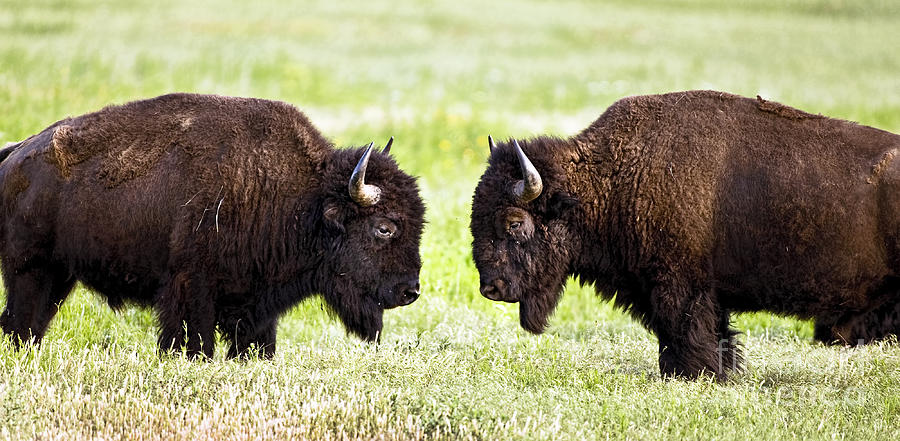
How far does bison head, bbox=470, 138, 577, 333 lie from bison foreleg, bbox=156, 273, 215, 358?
205 cm

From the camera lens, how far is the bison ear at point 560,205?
7.47m

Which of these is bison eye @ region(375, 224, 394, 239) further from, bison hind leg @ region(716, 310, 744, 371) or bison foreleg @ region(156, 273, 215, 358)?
bison hind leg @ region(716, 310, 744, 371)

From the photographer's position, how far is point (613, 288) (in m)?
7.62

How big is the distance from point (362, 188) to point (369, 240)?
432mm

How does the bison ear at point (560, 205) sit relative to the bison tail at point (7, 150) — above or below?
above

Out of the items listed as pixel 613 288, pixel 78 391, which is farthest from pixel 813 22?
pixel 78 391

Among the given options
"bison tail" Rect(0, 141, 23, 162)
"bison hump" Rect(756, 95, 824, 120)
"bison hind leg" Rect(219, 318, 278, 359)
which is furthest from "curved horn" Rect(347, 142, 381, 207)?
"bison hump" Rect(756, 95, 824, 120)

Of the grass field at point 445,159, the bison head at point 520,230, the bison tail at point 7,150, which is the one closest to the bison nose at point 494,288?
the bison head at point 520,230

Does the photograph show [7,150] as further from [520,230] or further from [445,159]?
[445,159]

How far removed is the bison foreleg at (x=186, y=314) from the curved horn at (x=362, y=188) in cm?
125

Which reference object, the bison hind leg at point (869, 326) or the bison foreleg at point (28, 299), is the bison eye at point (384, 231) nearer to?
the bison foreleg at point (28, 299)

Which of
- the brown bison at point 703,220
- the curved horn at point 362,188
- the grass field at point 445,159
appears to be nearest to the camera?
the grass field at point 445,159

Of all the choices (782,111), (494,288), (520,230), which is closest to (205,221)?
(494,288)

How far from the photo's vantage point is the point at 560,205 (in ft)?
24.7
